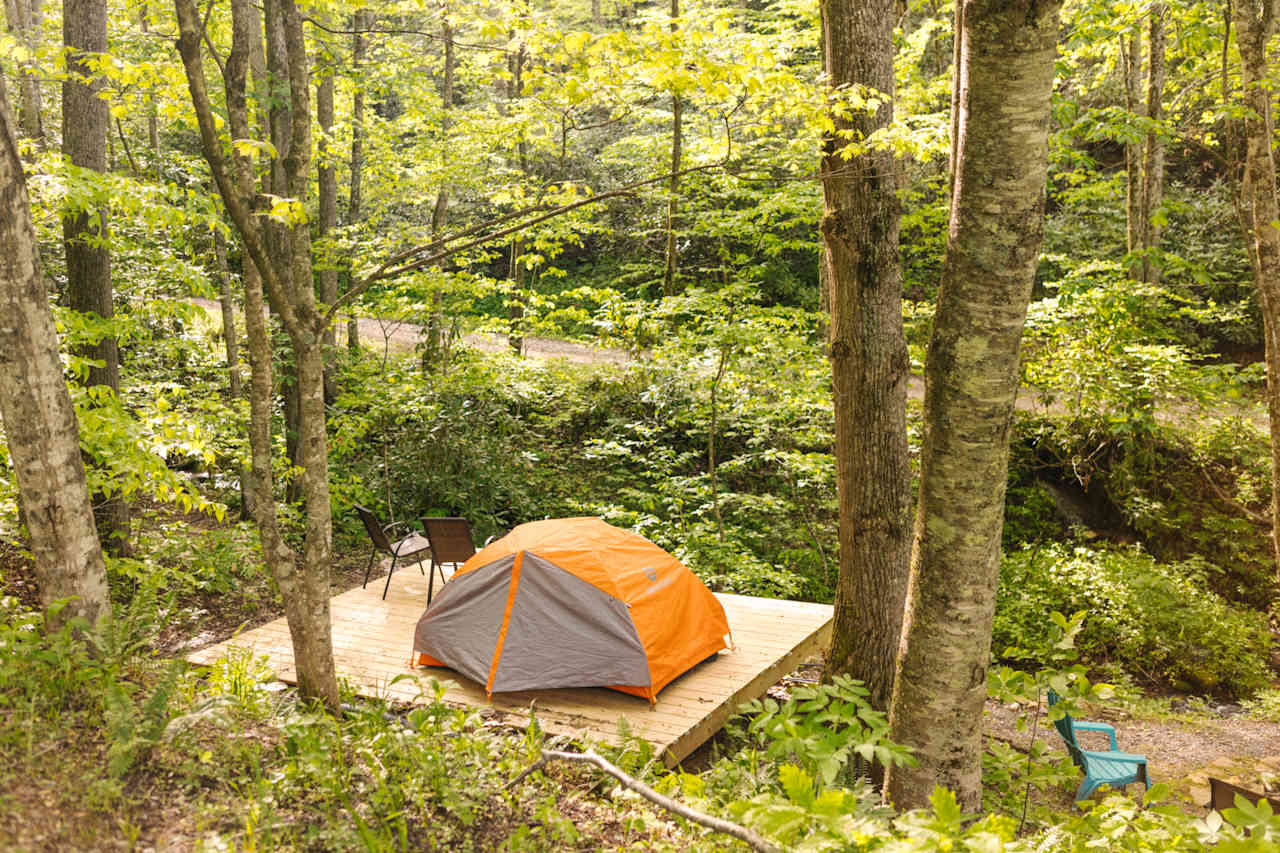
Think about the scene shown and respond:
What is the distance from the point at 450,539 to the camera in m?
6.95

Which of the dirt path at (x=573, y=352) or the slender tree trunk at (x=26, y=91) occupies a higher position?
the slender tree trunk at (x=26, y=91)

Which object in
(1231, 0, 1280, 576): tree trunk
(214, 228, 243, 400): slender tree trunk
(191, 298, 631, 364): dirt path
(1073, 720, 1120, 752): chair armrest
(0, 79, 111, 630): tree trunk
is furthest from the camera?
(191, 298, 631, 364): dirt path

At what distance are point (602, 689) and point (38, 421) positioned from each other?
364 centimetres

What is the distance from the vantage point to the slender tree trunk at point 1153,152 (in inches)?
398

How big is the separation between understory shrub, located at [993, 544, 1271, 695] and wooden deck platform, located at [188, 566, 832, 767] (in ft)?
10.00

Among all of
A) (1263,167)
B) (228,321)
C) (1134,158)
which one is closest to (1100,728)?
(1263,167)

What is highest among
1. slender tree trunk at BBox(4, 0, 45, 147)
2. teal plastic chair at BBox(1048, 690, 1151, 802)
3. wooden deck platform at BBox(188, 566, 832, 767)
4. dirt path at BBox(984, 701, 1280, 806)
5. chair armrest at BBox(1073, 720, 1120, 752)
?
slender tree trunk at BBox(4, 0, 45, 147)

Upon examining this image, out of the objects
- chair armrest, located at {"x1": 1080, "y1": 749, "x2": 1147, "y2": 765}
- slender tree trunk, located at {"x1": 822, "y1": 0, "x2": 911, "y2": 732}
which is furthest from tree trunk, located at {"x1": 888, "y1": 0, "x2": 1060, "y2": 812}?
chair armrest, located at {"x1": 1080, "y1": 749, "x2": 1147, "y2": 765}

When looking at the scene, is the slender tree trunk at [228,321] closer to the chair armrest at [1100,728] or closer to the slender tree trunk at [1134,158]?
the chair armrest at [1100,728]

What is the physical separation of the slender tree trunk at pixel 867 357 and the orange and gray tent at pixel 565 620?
1.20 m

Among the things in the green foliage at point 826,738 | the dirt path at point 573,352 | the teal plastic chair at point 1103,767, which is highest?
the dirt path at point 573,352

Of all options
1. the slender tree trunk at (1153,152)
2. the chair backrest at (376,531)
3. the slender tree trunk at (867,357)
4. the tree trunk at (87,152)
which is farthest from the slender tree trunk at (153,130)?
the slender tree trunk at (1153,152)

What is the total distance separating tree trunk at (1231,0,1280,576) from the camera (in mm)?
6520

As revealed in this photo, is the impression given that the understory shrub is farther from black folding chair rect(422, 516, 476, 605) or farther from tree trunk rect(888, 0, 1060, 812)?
tree trunk rect(888, 0, 1060, 812)
